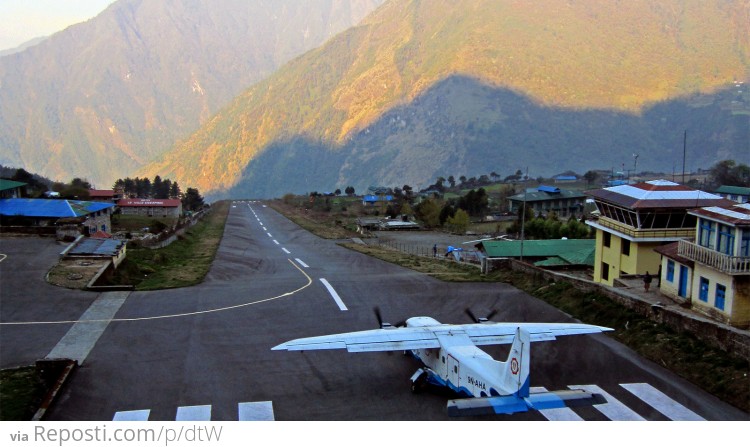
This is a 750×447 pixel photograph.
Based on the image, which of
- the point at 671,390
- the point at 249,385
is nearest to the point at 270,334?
the point at 249,385

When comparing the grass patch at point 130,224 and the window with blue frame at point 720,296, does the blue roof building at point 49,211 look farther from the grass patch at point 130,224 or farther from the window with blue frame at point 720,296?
the window with blue frame at point 720,296

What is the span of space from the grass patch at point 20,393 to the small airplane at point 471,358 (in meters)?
9.66

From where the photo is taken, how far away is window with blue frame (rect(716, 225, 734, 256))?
30.9 m

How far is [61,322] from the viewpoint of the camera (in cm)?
3578

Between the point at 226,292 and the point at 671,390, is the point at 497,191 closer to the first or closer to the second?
the point at 226,292

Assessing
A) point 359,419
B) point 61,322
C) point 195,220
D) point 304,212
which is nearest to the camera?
point 359,419

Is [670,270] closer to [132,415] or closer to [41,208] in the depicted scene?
[132,415]

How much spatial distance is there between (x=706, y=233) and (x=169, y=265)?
44.8 meters

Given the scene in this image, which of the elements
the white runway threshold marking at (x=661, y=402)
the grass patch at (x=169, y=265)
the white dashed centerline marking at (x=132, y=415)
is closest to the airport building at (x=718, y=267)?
the white runway threshold marking at (x=661, y=402)

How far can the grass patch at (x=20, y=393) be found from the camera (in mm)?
23480

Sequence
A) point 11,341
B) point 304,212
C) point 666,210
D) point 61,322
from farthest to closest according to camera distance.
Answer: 1. point 304,212
2. point 666,210
3. point 61,322
4. point 11,341

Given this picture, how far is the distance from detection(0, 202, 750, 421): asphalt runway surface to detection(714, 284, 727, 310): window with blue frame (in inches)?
220

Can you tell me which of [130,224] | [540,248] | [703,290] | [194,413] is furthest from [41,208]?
[703,290]

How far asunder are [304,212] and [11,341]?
12480 centimetres
